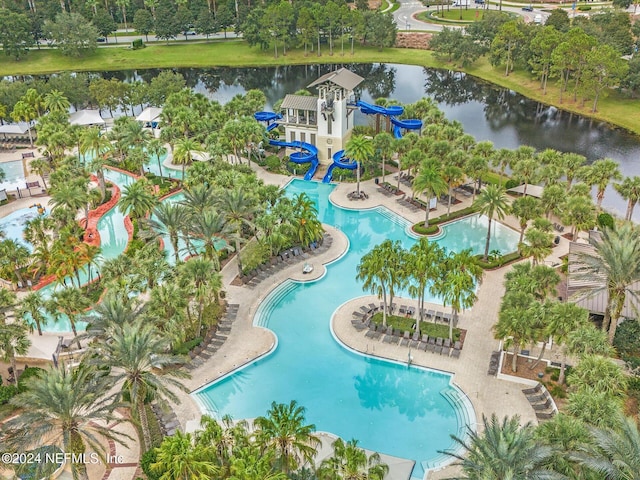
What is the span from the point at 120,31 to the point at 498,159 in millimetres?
133709

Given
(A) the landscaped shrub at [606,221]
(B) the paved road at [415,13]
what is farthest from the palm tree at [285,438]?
(B) the paved road at [415,13]

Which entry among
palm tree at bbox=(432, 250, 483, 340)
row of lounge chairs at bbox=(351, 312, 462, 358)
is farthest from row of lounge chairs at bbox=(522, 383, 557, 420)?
palm tree at bbox=(432, 250, 483, 340)

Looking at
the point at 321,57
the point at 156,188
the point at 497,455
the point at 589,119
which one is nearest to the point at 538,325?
the point at 497,455

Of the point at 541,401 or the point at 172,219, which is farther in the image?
the point at 172,219

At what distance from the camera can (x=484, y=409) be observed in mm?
46688

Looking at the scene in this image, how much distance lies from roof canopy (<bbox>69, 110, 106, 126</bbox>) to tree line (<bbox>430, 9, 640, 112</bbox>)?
79.1m

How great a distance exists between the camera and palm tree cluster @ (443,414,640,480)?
3241cm

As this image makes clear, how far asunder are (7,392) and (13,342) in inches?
158

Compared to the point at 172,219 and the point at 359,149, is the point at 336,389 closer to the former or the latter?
the point at 172,219

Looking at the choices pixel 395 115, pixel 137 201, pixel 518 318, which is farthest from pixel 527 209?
pixel 137 201

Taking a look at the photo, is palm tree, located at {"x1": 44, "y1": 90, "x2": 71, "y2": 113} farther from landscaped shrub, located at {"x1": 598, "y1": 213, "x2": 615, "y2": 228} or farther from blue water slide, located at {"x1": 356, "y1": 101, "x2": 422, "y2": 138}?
landscaped shrub, located at {"x1": 598, "y1": 213, "x2": 615, "y2": 228}

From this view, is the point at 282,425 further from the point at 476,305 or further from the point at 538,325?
the point at 476,305

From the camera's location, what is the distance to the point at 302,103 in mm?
90250

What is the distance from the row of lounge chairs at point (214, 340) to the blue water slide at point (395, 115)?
151 feet
